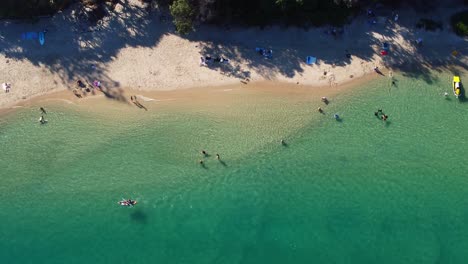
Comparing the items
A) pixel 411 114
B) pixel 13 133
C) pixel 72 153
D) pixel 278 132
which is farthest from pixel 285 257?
pixel 13 133

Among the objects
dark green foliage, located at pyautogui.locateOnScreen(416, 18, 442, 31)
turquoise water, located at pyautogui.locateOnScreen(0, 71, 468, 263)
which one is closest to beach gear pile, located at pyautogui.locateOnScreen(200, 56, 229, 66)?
turquoise water, located at pyautogui.locateOnScreen(0, 71, 468, 263)

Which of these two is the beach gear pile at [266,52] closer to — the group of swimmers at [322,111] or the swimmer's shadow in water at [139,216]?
the group of swimmers at [322,111]

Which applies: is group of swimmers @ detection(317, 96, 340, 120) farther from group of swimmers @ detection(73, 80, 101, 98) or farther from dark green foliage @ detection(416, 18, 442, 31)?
group of swimmers @ detection(73, 80, 101, 98)

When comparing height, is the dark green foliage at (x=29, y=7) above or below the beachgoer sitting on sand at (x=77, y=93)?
above

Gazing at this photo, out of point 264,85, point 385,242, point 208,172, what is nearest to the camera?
point 385,242

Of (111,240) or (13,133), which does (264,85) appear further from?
(13,133)

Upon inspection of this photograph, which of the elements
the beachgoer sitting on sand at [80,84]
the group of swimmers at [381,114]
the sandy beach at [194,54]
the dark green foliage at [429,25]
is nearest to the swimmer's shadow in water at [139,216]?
the sandy beach at [194,54]

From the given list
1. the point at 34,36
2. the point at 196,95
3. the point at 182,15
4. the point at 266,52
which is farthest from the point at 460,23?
the point at 34,36
